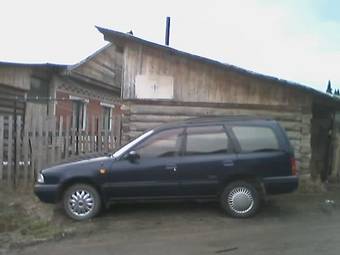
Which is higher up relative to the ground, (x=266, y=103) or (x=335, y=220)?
(x=266, y=103)

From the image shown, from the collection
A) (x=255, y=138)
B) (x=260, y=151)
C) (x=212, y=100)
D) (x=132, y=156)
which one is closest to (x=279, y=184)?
(x=260, y=151)

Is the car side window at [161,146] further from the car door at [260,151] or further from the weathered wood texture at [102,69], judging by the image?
the weathered wood texture at [102,69]

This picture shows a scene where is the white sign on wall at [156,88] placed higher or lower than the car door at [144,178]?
higher

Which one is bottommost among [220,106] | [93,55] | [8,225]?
[8,225]

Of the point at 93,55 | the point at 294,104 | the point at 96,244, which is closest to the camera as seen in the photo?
the point at 96,244

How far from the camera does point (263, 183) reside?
9695 millimetres

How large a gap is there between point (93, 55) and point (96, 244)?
1510 cm

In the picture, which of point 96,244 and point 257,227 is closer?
point 96,244

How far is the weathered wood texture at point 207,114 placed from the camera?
1305 cm

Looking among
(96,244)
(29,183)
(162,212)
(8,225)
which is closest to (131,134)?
(29,183)

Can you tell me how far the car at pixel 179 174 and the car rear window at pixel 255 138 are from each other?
0.7 inches

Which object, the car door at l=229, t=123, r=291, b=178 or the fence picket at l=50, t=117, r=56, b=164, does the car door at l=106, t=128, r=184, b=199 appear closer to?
the car door at l=229, t=123, r=291, b=178

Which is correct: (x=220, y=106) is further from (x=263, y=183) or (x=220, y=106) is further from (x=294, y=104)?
(x=263, y=183)

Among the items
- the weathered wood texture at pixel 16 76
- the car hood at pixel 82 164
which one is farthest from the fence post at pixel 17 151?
the weathered wood texture at pixel 16 76
